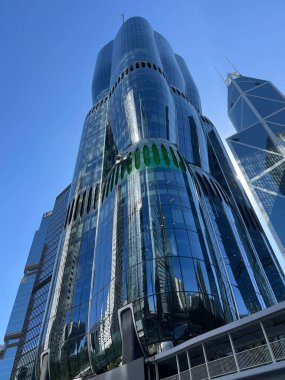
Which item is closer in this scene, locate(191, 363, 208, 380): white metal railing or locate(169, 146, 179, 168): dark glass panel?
locate(191, 363, 208, 380): white metal railing

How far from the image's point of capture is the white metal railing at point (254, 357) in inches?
737

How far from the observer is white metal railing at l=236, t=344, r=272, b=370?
1872cm

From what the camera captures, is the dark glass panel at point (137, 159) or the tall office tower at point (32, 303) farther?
the tall office tower at point (32, 303)

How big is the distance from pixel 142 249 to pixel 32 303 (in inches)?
4708

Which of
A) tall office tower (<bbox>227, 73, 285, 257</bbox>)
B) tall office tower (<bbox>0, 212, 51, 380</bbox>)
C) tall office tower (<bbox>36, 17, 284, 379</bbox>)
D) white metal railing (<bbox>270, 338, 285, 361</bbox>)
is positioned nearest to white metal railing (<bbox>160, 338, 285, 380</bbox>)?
white metal railing (<bbox>270, 338, 285, 361</bbox>)

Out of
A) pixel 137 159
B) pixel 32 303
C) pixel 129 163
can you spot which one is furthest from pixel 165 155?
pixel 32 303

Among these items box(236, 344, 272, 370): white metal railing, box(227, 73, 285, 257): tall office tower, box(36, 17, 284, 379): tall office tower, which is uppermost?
box(227, 73, 285, 257): tall office tower

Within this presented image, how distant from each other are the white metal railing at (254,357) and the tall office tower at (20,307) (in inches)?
5358

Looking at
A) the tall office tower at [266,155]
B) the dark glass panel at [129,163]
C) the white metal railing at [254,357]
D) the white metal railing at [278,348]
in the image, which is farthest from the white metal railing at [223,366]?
the tall office tower at [266,155]

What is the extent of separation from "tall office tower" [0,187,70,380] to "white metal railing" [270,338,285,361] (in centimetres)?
10609

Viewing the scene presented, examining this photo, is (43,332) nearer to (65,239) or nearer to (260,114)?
(65,239)

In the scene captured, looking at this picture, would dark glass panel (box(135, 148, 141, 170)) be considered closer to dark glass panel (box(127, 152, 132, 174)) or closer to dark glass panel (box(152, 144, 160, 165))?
dark glass panel (box(127, 152, 132, 174))

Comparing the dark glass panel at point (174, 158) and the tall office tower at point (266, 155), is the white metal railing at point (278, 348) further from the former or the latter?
the tall office tower at point (266, 155)

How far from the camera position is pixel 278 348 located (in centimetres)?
1866
